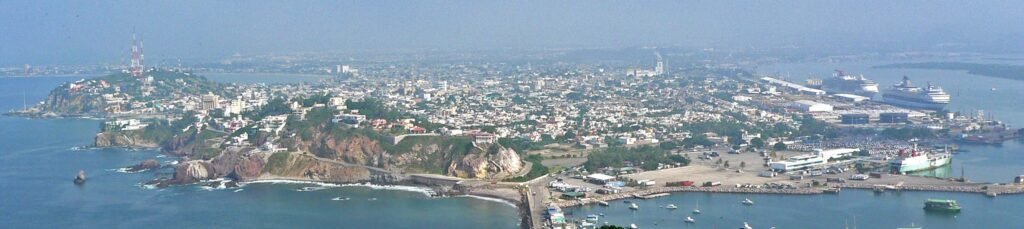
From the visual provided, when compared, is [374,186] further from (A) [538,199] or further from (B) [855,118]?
(B) [855,118]

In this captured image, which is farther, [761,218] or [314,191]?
[314,191]

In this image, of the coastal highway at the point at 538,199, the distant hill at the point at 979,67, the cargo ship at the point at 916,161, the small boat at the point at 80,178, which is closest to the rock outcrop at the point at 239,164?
the small boat at the point at 80,178

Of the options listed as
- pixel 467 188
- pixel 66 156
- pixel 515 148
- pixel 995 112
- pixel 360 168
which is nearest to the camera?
pixel 467 188

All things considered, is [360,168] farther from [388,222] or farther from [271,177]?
[388,222]

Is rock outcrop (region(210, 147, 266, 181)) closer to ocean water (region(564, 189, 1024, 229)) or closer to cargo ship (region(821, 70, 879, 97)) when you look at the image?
ocean water (region(564, 189, 1024, 229))

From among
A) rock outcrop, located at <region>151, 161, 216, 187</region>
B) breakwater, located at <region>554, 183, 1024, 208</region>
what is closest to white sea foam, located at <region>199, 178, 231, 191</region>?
rock outcrop, located at <region>151, 161, 216, 187</region>

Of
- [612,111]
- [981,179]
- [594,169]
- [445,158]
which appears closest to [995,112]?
[612,111]
